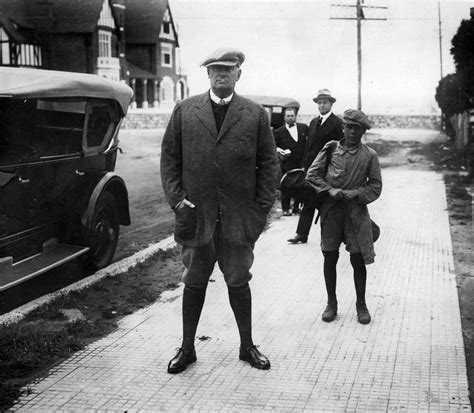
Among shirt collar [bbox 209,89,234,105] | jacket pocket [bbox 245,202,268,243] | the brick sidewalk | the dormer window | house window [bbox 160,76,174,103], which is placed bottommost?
the brick sidewalk

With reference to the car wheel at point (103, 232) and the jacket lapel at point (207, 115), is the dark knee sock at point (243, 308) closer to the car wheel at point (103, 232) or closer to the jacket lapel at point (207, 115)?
the jacket lapel at point (207, 115)

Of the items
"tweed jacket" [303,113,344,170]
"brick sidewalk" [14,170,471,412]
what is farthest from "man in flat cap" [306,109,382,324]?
"tweed jacket" [303,113,344,170]

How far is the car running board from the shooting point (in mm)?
5789

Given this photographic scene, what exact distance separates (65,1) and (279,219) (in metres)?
42.5

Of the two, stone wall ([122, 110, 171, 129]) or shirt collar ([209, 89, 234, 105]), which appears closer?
shirt collar ([209, 89, 234, 105])

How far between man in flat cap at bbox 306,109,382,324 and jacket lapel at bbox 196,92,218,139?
1.49 meters

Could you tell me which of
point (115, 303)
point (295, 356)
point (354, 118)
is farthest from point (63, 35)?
point (295, 356)

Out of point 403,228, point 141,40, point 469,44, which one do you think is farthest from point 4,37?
point 403,228

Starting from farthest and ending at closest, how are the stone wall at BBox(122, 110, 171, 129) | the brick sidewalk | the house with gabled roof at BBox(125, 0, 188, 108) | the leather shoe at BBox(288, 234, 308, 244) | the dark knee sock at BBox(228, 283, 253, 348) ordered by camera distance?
the house with gabled roof at BBox(125, 0, 188, 108) < the stone wall at BBox(122, 110, 171, 129) < the leather shoe at BBox(288, 234, 308, 244) < the dark knee sock at BBox(228, 283, 253, 348) < the brick sidewalk

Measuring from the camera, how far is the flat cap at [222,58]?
4.14 meters

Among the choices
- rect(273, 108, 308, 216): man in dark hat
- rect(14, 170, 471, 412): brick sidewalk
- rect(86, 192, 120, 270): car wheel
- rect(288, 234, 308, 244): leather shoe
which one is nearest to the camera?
rect(14, 170, 471, 412): brick sidewalk

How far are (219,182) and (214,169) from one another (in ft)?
0.30

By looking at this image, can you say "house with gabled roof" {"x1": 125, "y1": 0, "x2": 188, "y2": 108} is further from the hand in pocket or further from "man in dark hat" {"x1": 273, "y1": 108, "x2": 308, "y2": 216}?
the hand in pocket

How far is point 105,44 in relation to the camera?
162 ft
